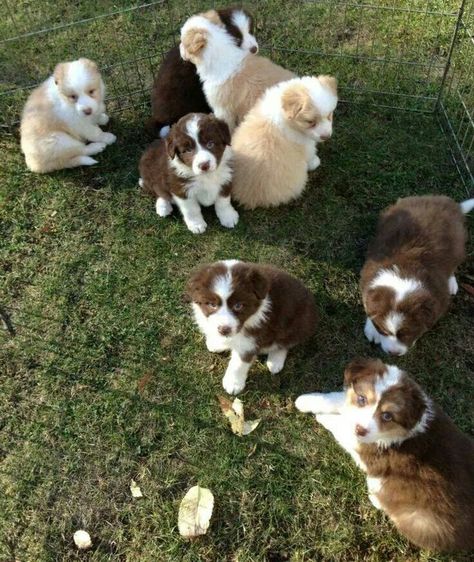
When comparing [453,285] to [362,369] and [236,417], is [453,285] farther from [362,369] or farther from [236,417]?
[236,417]

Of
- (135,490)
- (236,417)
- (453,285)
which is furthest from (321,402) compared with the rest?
(453,285)

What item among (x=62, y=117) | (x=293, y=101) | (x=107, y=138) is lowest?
(x=107, y=138)

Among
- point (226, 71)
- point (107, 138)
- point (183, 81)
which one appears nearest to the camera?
point (226, 71)

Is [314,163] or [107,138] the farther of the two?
[107,138]

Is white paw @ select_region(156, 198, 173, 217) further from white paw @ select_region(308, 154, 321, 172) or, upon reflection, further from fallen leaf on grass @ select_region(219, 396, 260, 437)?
fallen leaf on grass @ select_region(219, 396, 260, 437)

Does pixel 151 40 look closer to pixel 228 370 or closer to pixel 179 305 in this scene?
pixel 179 305

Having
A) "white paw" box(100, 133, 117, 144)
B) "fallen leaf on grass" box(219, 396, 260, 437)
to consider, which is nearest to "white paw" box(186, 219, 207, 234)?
"white paw" box(100, 133, 117, 144)

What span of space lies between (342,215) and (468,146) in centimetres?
145

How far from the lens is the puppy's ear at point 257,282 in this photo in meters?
3.22

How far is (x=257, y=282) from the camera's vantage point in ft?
10.6

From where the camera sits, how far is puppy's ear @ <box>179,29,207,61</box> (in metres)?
4.77

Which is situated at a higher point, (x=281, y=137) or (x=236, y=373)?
(x=281, y=137)

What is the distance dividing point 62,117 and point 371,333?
338 centimetres

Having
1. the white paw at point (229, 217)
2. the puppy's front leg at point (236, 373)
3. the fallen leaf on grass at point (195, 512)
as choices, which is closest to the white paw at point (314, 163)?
the white paw at point (229, 217)
